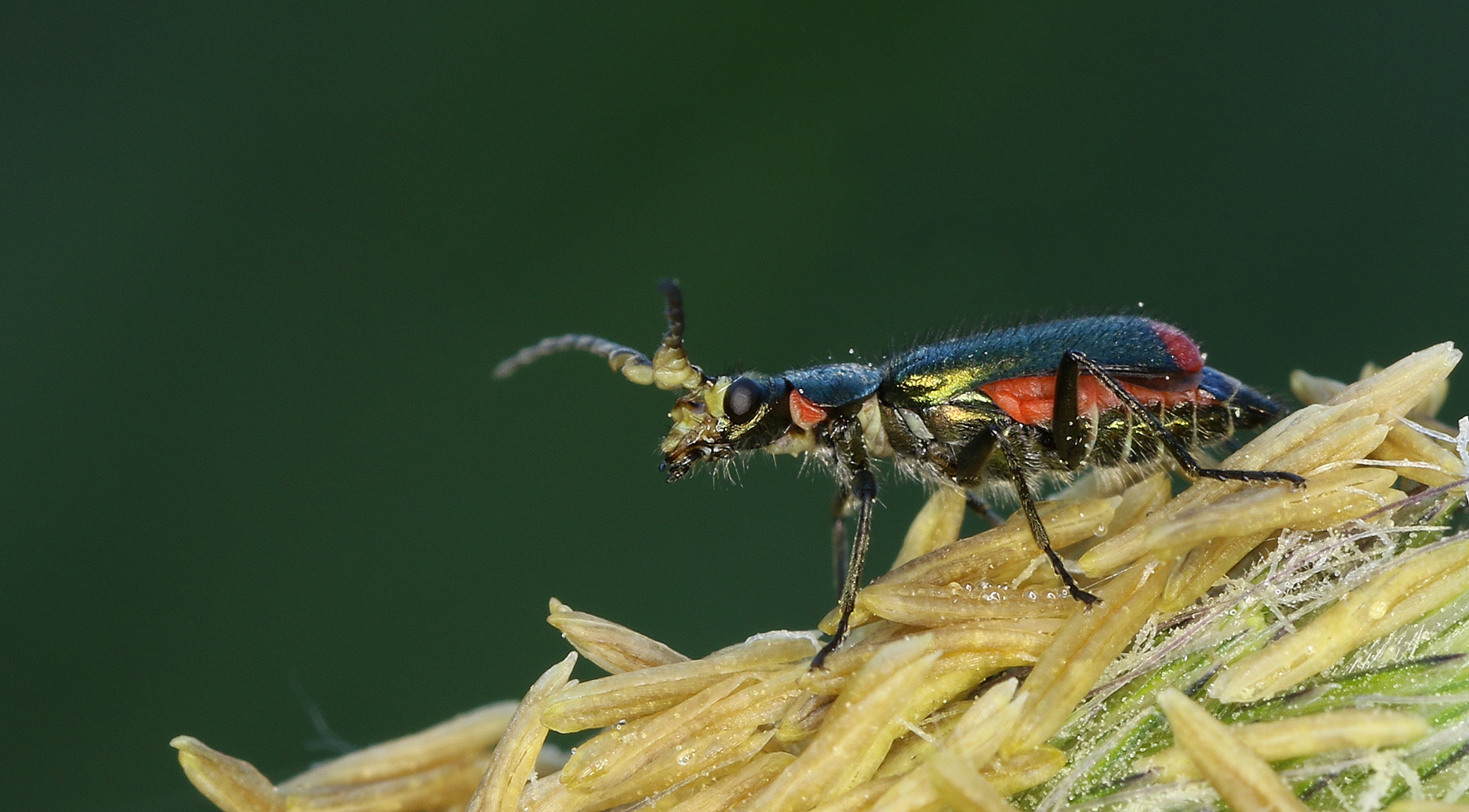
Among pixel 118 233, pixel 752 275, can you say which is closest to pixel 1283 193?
pixel 752 275

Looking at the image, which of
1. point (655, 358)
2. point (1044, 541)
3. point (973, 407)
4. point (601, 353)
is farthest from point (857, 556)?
point (601, 353)

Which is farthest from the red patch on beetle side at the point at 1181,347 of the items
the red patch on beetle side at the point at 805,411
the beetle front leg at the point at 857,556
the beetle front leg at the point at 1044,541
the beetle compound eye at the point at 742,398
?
the beetle compound eye at the point at 742,398

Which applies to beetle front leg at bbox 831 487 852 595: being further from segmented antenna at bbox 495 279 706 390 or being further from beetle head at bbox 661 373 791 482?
segmented antenna at bbox 495 279 706 390

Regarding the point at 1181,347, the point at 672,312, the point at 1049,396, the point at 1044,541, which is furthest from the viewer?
the point at 1049,396

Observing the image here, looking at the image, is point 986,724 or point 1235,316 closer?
point 986,724

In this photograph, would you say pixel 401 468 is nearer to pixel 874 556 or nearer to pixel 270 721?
pixel 270 721

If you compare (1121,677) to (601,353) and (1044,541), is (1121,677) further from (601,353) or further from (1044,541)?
(601,353)
